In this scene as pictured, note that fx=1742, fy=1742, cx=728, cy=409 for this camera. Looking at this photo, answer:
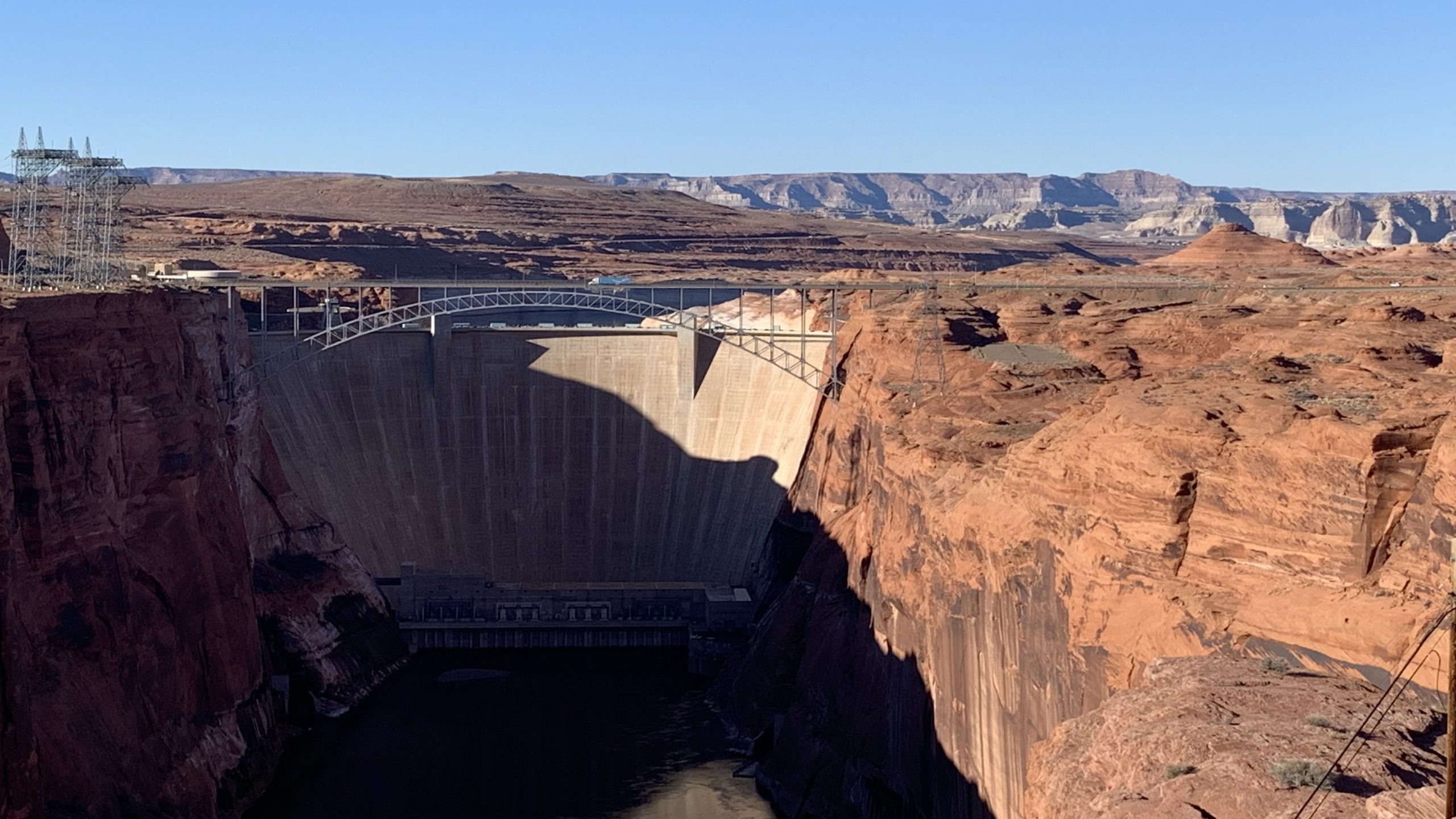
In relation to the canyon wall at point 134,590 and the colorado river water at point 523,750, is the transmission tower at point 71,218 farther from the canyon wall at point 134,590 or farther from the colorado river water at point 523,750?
the colorado river water at point 523,750

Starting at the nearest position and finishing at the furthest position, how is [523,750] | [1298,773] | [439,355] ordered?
[1298,773], [523,750], [439,355]

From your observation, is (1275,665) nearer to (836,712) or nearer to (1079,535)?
(1079,535)

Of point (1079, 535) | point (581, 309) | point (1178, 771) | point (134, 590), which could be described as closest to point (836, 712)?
point (1079, 535)

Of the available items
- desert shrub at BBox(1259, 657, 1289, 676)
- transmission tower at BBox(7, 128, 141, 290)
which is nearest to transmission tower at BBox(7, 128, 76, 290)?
transmission tower at BBox(7, 128, 141, 290)

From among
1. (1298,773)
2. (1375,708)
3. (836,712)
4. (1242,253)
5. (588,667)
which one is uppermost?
(1242,253)

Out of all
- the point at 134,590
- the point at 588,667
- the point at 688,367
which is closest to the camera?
the point at 134,590

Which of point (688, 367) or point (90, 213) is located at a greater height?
point (90, 213)

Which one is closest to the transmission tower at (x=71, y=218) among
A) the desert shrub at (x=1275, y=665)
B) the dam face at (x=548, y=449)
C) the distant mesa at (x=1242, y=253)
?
the dam face at (x=548, y=449)
